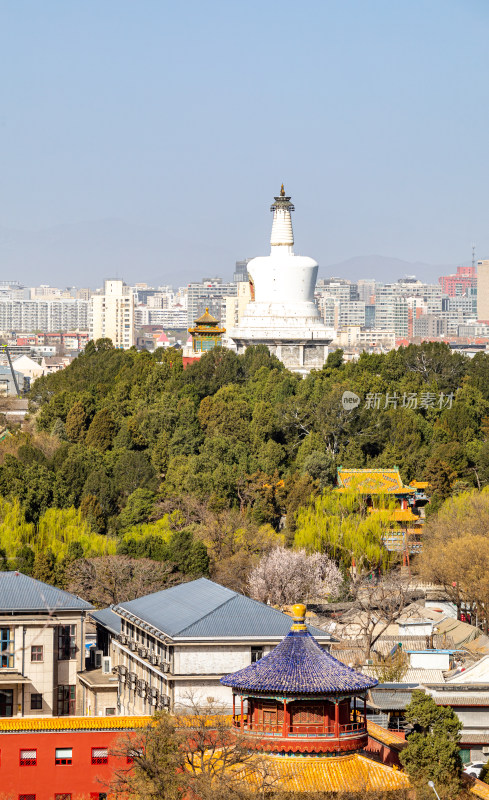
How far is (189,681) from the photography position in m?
37.2

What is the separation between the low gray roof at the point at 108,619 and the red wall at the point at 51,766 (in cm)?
1109

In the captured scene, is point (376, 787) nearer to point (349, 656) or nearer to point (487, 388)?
point (349, 656)

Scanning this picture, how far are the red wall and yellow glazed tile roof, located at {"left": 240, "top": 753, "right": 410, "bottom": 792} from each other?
19.6ft

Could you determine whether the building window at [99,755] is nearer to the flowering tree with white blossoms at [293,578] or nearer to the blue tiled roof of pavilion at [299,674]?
the blue tiled roof of pavilion at [299,674]

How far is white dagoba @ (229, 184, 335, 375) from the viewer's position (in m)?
83.7

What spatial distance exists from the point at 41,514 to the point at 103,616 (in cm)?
1729

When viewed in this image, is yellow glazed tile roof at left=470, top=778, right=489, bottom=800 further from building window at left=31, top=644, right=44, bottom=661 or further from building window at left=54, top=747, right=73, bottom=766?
building window at left=31, top=644, right=44, bottom=661

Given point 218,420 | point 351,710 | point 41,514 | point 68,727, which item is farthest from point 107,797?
point 218,420

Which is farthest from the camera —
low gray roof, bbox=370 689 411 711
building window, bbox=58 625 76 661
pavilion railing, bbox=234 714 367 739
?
building window, bbox=58 625 76 661

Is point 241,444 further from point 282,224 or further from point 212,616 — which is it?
point 212,616

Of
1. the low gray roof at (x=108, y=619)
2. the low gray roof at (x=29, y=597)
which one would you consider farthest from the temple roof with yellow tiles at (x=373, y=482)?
the low gray roof at (x=29, y=597)

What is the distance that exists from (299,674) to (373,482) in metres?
38.1

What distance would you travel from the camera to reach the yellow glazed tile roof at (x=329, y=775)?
26.0 m
